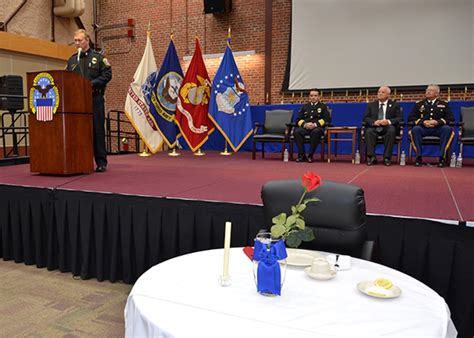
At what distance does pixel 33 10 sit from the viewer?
9250 millimetres

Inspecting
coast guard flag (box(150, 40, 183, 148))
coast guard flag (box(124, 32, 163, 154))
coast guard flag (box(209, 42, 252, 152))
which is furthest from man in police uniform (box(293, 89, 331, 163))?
coast guard flag (box(124, 32, 163, 154))

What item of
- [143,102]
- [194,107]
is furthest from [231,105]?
[143,102]

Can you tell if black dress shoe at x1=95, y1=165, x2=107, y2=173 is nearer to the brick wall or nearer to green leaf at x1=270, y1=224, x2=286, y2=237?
green leaf at x1=270, y1=224, x2=286, y2=237

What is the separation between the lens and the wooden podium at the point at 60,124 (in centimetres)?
357

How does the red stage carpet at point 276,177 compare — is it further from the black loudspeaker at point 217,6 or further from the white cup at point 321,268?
the black loudspeaker at point 217,6

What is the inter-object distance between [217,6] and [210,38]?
0.69 meters

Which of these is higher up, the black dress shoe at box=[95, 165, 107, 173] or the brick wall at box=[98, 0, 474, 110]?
the brick wall at box=[98, 0, 474, 110]

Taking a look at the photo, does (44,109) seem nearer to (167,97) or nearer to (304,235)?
(304,235)

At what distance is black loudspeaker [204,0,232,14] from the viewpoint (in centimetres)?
867

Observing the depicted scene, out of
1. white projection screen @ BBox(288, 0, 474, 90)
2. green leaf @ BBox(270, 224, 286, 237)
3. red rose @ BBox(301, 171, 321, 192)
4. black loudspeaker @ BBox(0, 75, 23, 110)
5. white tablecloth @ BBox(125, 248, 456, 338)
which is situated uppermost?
white projection screen @ BBox(288, 0, 474, 90)

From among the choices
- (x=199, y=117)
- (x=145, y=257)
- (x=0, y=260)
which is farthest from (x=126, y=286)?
(x=199, y=117)

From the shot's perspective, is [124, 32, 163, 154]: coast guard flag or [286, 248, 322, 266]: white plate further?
[124, 32, 163, 154]: coast guard flag

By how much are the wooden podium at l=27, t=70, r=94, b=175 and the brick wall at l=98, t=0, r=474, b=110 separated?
5209mm

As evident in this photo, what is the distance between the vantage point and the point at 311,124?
5945 mm
